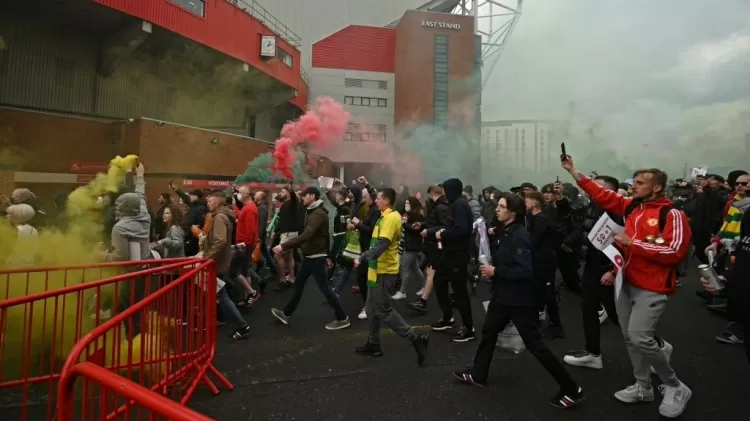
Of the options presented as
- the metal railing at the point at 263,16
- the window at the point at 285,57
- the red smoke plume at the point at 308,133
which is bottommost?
the red smoke plume at the point at 308,133

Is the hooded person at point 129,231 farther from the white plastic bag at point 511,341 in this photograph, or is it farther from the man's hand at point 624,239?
the man's hand at point 624,239

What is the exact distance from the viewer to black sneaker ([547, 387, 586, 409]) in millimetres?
2951

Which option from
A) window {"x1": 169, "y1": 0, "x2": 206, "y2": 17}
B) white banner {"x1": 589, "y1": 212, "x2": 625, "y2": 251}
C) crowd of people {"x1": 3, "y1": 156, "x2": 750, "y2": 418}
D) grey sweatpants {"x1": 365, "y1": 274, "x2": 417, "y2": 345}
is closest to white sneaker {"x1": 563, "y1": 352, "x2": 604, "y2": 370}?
crowd of people {"x1": 3, "y1": 156, "x2": 750, "y2": 418}

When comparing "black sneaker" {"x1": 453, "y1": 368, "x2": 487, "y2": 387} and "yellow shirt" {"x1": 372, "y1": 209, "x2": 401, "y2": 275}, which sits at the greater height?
"yellow shirt" {"x1": 372, "y1": 209, "x2": 401, "y2": 275}

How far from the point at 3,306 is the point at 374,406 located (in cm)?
228

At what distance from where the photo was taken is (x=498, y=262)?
125 inches

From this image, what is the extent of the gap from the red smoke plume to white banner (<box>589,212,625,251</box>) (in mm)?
16323

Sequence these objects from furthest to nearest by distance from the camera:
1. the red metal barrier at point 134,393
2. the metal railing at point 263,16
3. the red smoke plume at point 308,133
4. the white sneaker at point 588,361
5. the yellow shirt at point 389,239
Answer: the metal railing at point 263,16 < the red smoke plume at point 308,133 < the yellow shirt at point 389,239 < the white sneaker at point 588,361 < the red metal barrier at point 134,393

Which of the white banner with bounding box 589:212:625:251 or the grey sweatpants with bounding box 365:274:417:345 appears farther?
the grey sweatpants with bounding box 365:274:417:345

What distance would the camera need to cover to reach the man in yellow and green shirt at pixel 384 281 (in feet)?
12.3

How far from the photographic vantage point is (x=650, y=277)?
9.26 feet

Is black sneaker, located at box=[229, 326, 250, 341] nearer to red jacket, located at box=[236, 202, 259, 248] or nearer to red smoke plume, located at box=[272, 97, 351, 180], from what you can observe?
red jacket, located at box=[236, 202, 259, 248]

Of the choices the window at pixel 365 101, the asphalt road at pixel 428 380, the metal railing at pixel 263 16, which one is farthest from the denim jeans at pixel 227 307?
the window at pixel 365 101

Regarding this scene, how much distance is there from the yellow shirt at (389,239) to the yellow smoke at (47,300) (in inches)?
79.1
